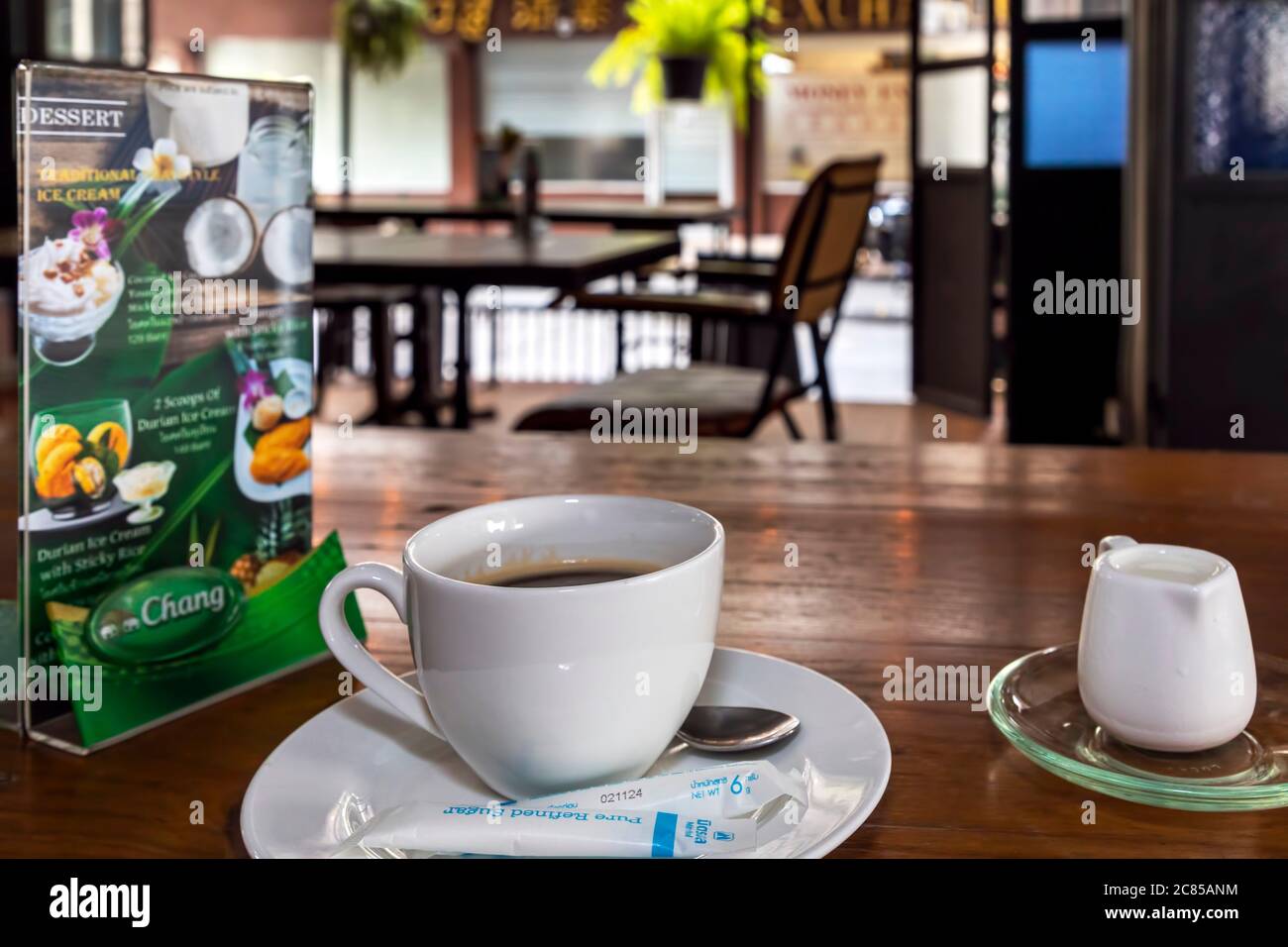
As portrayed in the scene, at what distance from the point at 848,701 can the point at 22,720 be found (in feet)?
0.98

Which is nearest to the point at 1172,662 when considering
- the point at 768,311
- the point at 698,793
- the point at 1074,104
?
the point at 698,793

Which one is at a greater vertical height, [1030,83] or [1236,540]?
[1030,83]

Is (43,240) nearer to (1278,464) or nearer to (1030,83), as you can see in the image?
(1278,464)

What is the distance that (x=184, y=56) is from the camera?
453 inches

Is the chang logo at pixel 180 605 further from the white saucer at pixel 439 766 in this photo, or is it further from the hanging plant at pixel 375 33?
the hanging plant at pixel 375 33

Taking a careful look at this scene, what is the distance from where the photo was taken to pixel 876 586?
679mm

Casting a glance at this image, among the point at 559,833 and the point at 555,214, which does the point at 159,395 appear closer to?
the point at 559,833

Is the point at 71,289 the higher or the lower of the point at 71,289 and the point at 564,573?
the higher

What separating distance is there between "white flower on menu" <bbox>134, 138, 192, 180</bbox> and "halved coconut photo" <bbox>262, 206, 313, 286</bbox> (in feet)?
0.15

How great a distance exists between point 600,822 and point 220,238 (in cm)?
29

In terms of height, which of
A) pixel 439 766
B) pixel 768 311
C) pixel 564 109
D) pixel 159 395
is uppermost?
pixel 564 109

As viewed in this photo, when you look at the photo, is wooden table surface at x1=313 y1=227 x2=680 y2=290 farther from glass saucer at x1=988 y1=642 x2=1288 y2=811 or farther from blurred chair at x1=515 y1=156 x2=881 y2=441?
glass saucer at x1=988 y1=642 x2=1288 y2=811

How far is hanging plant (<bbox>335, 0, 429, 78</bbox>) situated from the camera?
7.37 m
